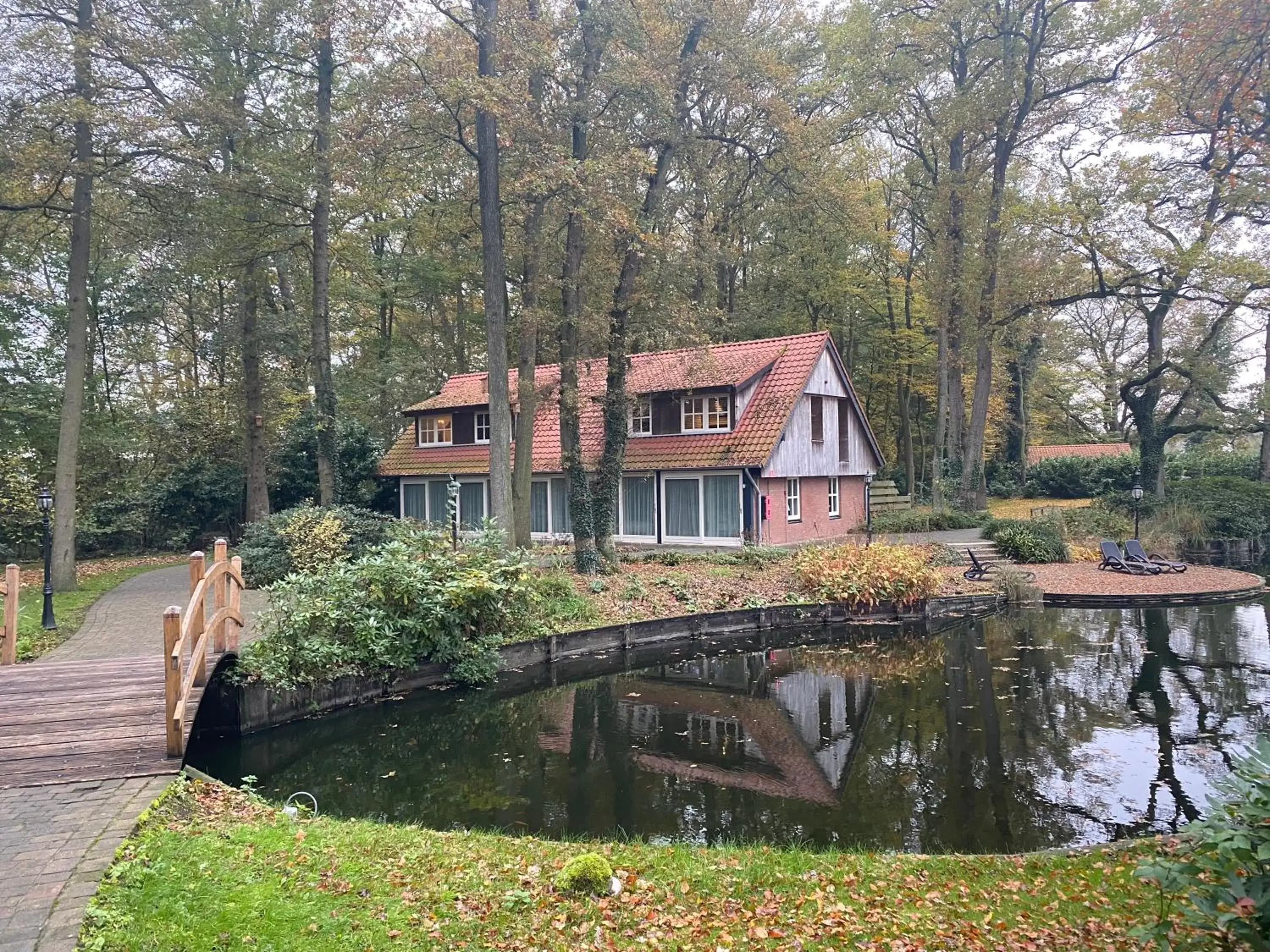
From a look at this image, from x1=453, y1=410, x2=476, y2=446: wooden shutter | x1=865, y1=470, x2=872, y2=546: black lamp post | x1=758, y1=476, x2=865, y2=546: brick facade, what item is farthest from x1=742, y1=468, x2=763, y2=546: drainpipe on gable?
x1=453, y1=410, x2=476, y2=446: wooden shutter

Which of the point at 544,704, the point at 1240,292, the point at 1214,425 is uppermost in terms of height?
the point at 1240,292

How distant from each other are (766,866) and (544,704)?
5.56 meters

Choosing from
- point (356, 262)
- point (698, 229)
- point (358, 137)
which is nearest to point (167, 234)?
point (358, 137)

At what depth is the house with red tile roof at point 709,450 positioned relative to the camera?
68.5 feet

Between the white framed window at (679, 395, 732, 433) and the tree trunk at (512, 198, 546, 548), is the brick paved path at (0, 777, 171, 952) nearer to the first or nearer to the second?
the tree trunk at (512, 198, 546, 548)

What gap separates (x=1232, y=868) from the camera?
2.80 metres

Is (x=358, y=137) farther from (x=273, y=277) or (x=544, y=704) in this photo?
(x=544, y=704)

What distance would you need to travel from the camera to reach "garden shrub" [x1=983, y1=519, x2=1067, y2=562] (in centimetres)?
2023

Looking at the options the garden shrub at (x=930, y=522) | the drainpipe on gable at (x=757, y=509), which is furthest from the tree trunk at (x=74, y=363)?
the garden shrub at (x=930, y=522)

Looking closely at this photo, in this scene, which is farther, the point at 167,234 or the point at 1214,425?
the point at 1214,425

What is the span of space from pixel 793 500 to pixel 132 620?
16.2m

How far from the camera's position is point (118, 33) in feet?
45.9

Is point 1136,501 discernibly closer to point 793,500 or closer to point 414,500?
point 793,500

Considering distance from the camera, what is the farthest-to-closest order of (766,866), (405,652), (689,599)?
1. (689,599)
2. (405,652)
3. (766,866)
